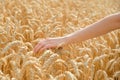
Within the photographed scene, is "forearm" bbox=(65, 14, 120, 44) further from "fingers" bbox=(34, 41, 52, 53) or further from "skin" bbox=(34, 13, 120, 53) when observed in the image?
"fingers" bbox=(34, 41, 52, 53)

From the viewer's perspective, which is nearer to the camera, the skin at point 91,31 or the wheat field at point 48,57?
the wheat field at point 48,57

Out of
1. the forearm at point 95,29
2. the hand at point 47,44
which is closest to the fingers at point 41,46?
the hand at point 47,44

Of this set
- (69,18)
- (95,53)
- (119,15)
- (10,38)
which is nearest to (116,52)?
(95,53)

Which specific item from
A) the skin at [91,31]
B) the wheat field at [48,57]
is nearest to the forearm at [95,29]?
the skin at [91,31]

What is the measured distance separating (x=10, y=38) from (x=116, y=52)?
66 cm

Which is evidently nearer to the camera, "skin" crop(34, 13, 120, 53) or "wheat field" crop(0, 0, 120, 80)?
"wheat field" crop(0, 0, 120, 80)

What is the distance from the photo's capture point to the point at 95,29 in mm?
1891

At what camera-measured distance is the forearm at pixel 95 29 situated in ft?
6.17

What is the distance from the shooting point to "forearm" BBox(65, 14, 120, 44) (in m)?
1.88

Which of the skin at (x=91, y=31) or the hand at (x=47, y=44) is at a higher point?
the skin at (x=91, y=31)

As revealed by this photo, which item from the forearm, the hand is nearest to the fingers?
the hand

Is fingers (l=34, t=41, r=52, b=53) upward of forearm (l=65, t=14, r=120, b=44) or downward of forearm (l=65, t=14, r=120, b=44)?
downward

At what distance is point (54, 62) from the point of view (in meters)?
1.77

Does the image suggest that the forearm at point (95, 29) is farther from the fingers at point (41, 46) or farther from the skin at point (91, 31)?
the fingers at point (41, 46)
